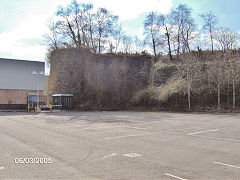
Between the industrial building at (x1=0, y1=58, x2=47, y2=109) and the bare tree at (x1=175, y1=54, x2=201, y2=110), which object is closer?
the bare tree at (x1=175, y1=54, x2=201, y2=110)

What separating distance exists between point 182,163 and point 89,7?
43819 millimetres

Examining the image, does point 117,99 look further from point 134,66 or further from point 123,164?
point 123,164

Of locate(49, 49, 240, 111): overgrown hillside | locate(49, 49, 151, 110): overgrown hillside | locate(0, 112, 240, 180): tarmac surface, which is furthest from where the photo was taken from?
locate(49, 49, 151, 110): overgrown hillside

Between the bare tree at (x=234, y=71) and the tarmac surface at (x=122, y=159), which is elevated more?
the bare tree at (x=234, y=71)

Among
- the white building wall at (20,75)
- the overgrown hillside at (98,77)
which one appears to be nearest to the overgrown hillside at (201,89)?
the overgrown hillside at (98,77)

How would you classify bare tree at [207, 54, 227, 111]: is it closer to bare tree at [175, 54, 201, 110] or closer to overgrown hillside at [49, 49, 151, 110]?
bare tree at [175, 54, 201, 110]

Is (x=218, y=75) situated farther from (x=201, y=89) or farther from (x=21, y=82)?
(x=21, y=82)

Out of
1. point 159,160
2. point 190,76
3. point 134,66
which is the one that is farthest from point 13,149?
point 134,66

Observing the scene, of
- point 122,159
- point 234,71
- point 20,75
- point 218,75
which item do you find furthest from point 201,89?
point 20,75

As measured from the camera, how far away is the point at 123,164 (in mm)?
5895

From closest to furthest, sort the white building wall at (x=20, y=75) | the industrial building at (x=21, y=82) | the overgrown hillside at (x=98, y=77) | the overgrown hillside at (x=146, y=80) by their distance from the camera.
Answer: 1. the overgrown hillside at (x=146, y=80)
2. the overgrown hillside at (x=98, y=77)
3. the industrial building at (x=21, y=82)
4. the white building wall at (x=20, y=75)

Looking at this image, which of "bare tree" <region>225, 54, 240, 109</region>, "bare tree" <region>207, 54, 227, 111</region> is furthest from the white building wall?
"bare tree" <region>225, 54, 240, 109</region>

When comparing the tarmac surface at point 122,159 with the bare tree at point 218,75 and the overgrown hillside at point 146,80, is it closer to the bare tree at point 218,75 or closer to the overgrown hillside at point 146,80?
the bare tree at point 218,75

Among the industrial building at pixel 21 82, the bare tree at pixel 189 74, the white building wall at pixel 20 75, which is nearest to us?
the bare tree at pixel 189 74
